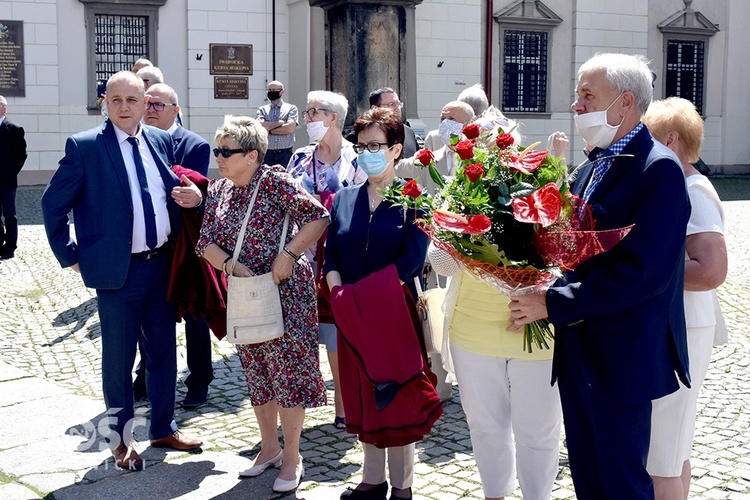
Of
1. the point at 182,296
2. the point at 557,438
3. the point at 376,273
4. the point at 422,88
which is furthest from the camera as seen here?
the point at 422,88

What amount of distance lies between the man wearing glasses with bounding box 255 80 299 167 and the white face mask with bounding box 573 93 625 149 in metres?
11.1

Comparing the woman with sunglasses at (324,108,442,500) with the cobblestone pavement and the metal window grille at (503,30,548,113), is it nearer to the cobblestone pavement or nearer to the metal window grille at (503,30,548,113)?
the cobblestone pavement

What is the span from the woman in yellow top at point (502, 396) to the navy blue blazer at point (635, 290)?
1.63ft

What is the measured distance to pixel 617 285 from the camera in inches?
125

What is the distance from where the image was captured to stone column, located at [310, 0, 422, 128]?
36.1 ft

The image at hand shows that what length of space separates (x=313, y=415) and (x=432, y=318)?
1.76 m

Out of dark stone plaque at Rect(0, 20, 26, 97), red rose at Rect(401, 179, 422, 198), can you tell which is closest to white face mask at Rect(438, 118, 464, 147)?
red rose at Rect(401, 179, 422, 198)

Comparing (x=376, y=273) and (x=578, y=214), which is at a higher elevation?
(x=578, y=214)

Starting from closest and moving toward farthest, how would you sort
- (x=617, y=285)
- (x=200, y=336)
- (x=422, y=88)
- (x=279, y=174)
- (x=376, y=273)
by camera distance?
(x=617, y=285) → (x=376, y=273) → (x=279, y=174) → (x=200, y=336) → (x=422, y=88)

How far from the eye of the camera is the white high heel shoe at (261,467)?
486cm

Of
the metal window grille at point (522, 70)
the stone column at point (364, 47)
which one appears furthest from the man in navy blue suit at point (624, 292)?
the metal window grille at point (522, 70)

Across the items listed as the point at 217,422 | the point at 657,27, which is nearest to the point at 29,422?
the point at 217,422

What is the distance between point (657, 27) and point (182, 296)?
74.4ft

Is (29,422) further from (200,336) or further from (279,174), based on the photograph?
(279,174)
